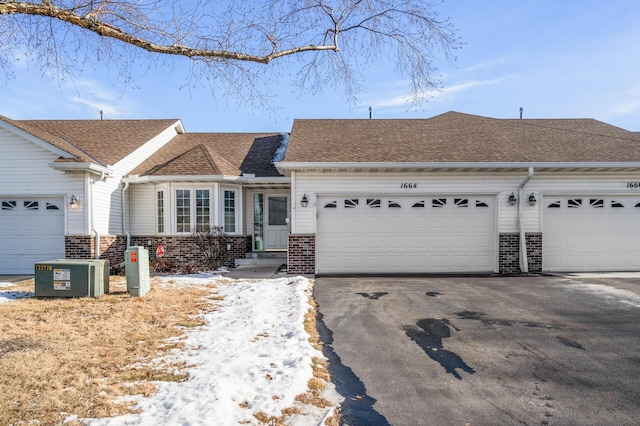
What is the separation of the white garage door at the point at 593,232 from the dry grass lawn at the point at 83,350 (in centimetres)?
973

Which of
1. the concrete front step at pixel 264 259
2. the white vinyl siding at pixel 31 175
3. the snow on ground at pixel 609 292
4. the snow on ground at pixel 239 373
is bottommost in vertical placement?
the snow on ground at pixel 609 292

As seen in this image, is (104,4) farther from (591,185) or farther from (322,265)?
(591,185)

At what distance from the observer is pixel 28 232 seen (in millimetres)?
11414

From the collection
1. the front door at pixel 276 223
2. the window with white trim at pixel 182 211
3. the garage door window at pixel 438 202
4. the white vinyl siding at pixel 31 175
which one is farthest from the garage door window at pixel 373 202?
the white vinyl siding at pixel 31 175

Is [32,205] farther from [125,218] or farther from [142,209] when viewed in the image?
[142,209]

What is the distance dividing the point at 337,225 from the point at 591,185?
24.0ft

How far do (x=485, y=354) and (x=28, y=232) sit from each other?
12.5 metres

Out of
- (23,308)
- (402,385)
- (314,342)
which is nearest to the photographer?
(402,385)

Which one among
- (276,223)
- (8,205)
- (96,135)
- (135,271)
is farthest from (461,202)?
(8,205)

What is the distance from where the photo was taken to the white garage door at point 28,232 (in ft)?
37.2

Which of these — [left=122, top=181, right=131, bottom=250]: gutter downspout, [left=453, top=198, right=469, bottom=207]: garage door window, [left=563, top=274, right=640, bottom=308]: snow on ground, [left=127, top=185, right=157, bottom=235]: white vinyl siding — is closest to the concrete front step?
[left=127, top=185, right=157, bottom=235]: white vinyl siding

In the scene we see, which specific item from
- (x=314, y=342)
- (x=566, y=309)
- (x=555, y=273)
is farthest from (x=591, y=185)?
(x=314, y=342)

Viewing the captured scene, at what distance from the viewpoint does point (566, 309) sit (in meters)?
6.91

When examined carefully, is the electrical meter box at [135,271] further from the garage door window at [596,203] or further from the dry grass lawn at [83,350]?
the garage door window at [596,203]
